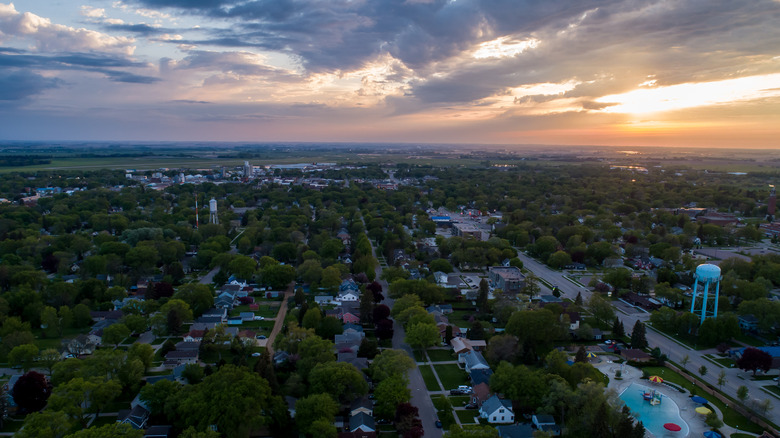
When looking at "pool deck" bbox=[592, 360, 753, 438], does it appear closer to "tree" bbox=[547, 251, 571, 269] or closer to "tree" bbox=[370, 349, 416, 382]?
"tree" bbox=[370, 349, 416, 382]

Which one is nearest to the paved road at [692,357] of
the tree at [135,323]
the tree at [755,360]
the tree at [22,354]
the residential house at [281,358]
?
the tree at [755,360]

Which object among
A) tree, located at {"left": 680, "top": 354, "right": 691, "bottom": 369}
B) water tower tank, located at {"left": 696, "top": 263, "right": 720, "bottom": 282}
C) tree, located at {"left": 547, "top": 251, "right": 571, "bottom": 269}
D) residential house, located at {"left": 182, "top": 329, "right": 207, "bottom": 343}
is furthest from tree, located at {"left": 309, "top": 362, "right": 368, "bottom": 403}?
tree, located at {"left": 547, "top": 251, "right": 571, "bottom": 269}

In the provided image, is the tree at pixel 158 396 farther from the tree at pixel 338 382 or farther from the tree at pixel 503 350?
the tree at pixel 503 350

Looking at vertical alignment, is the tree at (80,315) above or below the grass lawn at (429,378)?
above

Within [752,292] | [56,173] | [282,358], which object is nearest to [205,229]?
[282,358]

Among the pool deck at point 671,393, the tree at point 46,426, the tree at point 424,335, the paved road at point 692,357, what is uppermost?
the tree at point 46,426

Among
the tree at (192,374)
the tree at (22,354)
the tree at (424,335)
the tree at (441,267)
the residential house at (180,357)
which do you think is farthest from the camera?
the tree at (441,267)
